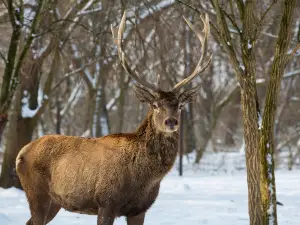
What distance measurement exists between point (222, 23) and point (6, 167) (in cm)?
766

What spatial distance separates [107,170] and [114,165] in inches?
3.9

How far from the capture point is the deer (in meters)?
6.76

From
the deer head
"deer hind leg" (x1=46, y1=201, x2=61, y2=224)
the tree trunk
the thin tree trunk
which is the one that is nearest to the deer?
the deer head

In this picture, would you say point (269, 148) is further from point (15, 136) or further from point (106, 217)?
point (15, 136)

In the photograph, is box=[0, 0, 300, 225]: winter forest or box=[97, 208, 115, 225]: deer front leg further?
box=[0, 0, 300, 225]: winter forest

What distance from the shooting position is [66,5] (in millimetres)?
15062

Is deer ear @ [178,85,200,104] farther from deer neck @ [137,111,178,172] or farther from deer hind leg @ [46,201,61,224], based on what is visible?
deer hind leg @ [46,201,61,224]

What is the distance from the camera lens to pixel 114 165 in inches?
273

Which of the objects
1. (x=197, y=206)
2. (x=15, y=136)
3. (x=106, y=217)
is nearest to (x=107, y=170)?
(x=106, y=217)

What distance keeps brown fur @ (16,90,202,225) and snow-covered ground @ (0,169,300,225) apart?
1960mm

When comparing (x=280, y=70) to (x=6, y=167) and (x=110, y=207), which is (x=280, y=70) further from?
(x=6, y=167)

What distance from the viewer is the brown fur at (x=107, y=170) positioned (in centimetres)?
676

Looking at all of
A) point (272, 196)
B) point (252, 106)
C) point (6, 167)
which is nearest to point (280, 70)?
point (252, 106)

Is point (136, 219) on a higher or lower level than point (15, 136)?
lower
